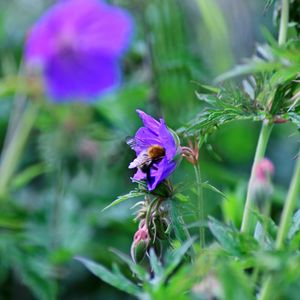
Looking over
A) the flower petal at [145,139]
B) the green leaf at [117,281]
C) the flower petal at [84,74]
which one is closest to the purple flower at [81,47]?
the flower petal at [84,74]

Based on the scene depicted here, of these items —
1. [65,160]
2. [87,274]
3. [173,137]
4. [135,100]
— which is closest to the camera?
[173,137]

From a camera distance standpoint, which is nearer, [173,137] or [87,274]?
[173,137]

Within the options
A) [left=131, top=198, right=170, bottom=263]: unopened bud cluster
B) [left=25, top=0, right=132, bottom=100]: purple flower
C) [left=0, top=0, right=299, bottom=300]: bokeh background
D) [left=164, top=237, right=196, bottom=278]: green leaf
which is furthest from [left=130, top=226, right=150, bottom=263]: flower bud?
[left=25, top=0, right=132, bottom=100]: purple flower

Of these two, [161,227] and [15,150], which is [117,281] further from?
[15,150]

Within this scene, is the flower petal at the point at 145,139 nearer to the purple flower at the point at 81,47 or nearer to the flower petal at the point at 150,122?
the flower petal at the point at 150,122

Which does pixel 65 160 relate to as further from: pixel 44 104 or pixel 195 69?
pixel 195 69

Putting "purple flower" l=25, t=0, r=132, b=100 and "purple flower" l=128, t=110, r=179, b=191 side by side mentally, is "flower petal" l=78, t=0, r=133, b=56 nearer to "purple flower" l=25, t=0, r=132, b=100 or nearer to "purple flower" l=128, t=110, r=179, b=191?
"purple flower" l=25, t=0, r=132, b=100

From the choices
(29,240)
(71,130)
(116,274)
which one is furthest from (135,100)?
(116,274)
